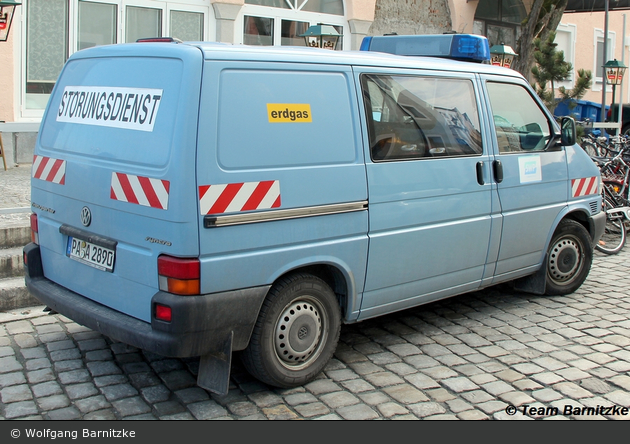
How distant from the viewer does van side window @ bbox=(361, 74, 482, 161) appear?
4.55 meters

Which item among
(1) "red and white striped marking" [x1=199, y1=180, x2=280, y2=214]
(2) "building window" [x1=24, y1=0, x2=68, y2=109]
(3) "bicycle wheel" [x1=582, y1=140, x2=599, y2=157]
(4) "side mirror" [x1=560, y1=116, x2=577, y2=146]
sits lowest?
→ (1) "red and white striped marking" [x1=199, y1=180, x2=280, y2=214]

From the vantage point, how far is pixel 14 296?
18.5 ft

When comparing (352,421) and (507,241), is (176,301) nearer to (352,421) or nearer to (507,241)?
(352,421)

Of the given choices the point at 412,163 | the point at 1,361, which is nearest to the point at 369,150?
the point at 412,163

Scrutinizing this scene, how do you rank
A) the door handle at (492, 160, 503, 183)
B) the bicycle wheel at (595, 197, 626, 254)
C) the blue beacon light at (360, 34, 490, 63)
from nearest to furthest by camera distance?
the door handle at (492, 160, 503, 183)
the blue beacon light at (360, 34, 490, 63)
the bicycle wheel at (595, 197, 626, 254)

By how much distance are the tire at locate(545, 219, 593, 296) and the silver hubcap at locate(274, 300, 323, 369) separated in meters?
2.69

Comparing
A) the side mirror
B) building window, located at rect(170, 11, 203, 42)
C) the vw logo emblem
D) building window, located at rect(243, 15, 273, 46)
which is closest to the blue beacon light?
the side mirror

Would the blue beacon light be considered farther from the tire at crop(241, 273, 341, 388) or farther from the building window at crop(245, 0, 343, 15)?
the building window at crop(245, 0, 343, 15)

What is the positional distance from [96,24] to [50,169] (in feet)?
25.6

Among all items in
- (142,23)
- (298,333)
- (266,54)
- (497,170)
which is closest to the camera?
(266,54)

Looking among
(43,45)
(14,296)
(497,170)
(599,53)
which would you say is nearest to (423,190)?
(497,170)

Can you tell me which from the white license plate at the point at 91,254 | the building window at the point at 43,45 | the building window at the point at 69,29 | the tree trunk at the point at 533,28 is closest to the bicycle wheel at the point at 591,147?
the tree trunk at the point at 533,28

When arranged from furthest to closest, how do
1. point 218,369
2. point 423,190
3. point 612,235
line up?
1. point 612,235
2. point 423,190
3. point 218,369

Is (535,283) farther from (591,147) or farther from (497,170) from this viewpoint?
(591,147)
